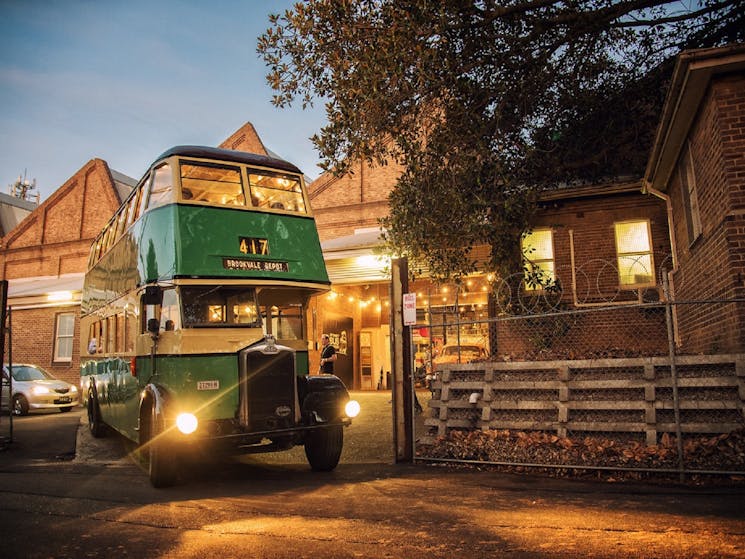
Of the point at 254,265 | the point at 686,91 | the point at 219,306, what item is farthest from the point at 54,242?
the point at 686,91

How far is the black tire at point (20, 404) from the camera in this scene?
1716 centimetres

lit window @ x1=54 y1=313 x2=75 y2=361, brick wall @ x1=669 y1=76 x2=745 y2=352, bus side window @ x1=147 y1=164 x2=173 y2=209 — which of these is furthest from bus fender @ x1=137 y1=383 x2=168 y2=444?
lit window @ x1=54 y1=313 x2=75 y2=361

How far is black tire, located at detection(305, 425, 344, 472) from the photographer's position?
778cm

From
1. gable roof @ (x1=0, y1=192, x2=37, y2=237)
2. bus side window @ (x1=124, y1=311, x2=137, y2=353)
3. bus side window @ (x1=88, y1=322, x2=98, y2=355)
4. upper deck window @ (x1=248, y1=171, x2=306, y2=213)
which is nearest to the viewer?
upper deck window @ (x1=248, y1=171, x2=306, y2=213)

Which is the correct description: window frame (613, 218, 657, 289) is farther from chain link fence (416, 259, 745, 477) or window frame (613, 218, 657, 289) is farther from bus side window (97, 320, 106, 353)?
bus side window (97, 320, 106, 353)

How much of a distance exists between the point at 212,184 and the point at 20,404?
13.6 meters

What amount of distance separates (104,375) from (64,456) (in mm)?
1565

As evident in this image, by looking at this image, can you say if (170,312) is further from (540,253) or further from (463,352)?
(463,352)

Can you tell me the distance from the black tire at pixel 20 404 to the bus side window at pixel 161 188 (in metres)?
12.5

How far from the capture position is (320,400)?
24.7ft

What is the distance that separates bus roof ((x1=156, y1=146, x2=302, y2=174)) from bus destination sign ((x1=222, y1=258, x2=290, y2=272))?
1.65 meters

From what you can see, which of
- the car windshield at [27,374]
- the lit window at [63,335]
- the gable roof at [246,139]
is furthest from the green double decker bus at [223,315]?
the lit window at [63,335]

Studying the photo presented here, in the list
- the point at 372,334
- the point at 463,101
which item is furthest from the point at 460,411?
the point at 372,334

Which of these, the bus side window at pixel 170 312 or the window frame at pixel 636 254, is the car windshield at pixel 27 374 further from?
the window frame at pixel 636 254
